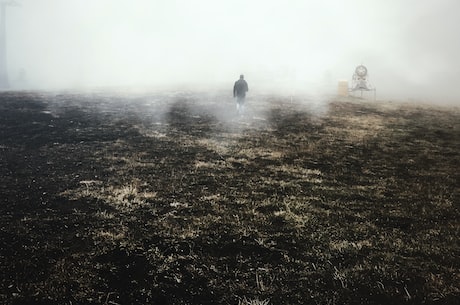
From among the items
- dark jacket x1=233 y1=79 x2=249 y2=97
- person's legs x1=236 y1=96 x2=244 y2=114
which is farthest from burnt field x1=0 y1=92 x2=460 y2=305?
person's legs x1=236 y1=96 x2=244 y2=114

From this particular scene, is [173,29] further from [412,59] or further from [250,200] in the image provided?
[250,200]

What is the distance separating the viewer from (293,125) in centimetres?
2017

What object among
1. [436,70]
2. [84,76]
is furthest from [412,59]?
[84,76]

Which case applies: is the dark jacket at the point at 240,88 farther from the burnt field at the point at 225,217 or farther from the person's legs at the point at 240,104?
the burnt field at the point at 225,217

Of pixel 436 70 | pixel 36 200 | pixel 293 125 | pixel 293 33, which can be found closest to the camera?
pixel 36 200

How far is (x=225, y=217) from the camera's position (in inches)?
319

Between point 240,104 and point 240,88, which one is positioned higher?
point 240,88

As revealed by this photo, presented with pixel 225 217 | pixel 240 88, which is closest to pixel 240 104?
pixel 240 88

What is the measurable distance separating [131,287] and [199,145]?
973cm

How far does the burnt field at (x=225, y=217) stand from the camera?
5641 millimetres

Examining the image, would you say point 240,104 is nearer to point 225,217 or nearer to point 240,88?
point 240,88

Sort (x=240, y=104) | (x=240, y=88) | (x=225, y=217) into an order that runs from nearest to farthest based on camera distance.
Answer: (x=225, y=217), (x=240, y=88), (x=240, y=104)

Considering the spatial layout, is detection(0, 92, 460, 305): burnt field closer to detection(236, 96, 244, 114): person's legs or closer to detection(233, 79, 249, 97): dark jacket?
detection(233, 79, 249, 97): dark jacket

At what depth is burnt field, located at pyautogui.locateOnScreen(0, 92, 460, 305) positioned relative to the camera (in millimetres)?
5641
